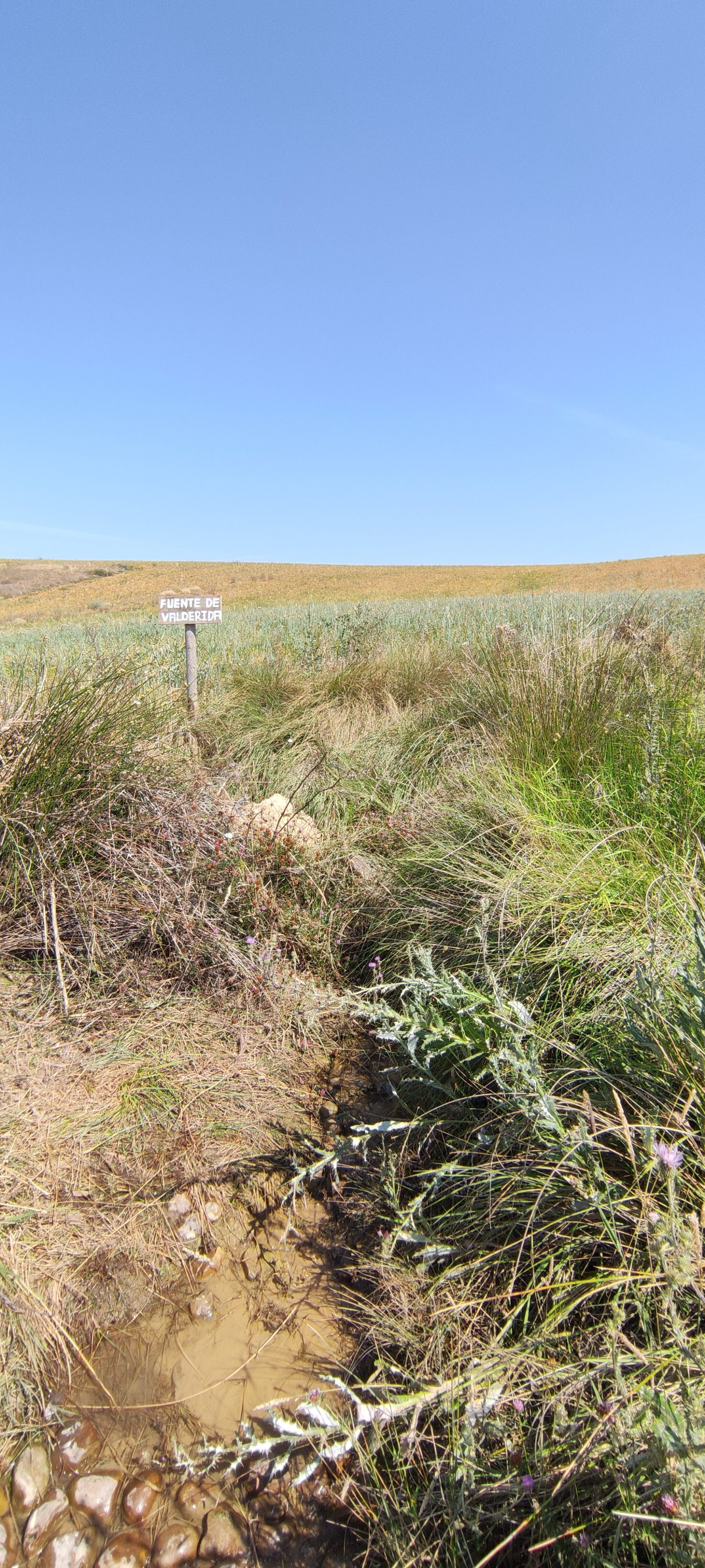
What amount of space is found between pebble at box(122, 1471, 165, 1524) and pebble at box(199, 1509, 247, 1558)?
12cm

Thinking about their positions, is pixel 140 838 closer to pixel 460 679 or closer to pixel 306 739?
pixel 306 739

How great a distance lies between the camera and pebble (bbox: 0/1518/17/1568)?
1.40 meters

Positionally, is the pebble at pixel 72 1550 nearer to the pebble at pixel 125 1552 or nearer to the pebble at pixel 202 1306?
the pebble at pixel 125 1552

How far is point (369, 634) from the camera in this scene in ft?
26.2

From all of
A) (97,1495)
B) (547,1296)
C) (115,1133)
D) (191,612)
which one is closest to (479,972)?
(547,1296)

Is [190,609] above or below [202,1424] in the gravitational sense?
above

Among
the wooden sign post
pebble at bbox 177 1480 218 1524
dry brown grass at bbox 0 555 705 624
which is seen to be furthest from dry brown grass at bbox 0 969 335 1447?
dry brown grass at bbox 0 555 705 624

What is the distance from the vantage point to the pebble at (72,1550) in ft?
4.57

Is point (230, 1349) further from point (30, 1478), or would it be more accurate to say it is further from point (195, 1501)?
point (30, 1478)

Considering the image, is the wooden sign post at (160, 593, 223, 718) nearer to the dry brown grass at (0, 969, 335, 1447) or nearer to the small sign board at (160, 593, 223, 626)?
Result: the small sign board at (160, 593, 223, 626)

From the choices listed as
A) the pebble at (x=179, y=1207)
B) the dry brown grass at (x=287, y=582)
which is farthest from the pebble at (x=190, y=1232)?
the dry brown grass at (x=287, y=582)

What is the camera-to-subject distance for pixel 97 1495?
4.85 feet

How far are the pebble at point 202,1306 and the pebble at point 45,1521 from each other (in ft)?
1.39

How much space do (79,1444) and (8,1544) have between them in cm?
18
